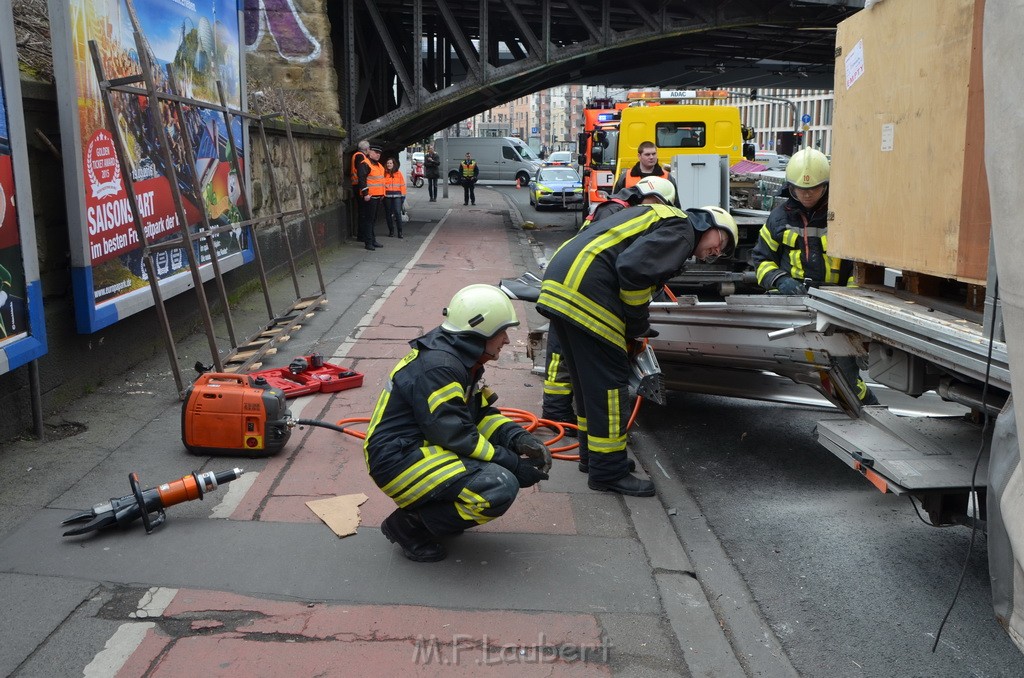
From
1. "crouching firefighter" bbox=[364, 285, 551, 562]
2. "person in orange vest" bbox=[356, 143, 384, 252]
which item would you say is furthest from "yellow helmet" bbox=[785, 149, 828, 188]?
"person in orange vest" bbox=[356, 143, 384, 252]

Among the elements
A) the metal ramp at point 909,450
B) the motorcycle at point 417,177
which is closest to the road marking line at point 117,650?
the metal ramp at point 909,450

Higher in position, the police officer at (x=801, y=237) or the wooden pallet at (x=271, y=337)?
the police officer at (x=801, y=237)

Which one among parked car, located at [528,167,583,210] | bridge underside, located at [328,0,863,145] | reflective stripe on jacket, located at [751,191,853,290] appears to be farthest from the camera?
parked car, located at [528,167,583,210]

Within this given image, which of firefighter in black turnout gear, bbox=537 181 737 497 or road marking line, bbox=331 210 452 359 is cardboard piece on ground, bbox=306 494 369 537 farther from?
road marking line, bbox=331 210 452 359

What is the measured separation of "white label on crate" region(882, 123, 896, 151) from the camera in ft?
13.2

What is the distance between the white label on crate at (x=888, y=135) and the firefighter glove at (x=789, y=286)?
2281 millimetres

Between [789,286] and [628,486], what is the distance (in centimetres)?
199

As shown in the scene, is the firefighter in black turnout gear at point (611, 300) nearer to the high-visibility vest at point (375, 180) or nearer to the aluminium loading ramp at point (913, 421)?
the aluminium loading ramp at point (913, 421)

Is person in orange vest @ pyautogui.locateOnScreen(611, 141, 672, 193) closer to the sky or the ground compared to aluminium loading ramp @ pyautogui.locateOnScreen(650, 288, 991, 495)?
closer to the sky

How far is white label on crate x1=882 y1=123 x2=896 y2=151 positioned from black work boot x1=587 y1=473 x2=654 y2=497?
7.17 ft

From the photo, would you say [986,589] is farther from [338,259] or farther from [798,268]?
[338,259]

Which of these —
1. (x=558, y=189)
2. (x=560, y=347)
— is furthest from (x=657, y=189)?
(x=558, y=189)

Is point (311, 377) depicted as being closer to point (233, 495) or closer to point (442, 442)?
point (233, 495)

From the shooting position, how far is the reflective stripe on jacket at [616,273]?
194 inches
